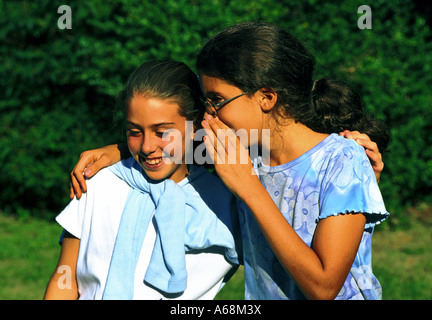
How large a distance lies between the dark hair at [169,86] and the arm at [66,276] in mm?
686

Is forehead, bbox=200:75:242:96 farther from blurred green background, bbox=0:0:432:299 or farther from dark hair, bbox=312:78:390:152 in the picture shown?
blurred green background, bbox=0:0:432:299

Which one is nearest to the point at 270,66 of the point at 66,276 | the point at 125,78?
the point at 66,276

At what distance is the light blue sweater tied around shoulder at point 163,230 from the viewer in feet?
7.59

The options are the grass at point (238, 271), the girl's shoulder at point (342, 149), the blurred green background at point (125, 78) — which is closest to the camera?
the girl's shoulder at point (342, 149)

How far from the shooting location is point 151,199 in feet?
8.14

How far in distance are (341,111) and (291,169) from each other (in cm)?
45

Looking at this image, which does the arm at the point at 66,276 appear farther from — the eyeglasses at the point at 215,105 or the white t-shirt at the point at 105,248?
the eyeglasses at the point at 215,105

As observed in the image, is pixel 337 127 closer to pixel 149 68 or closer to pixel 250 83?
pixel 250 83

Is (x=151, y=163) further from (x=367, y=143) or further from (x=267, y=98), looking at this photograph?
(x=367, y=143)

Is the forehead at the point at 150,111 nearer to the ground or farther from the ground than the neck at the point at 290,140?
farther from the ground

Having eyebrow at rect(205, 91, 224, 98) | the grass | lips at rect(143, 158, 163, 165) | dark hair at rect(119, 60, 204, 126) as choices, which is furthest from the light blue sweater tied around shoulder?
the grass

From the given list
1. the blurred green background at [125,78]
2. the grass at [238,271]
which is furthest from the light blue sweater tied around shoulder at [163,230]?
the blurred green background at [125,78]

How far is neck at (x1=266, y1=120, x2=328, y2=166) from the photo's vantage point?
2268 mm
